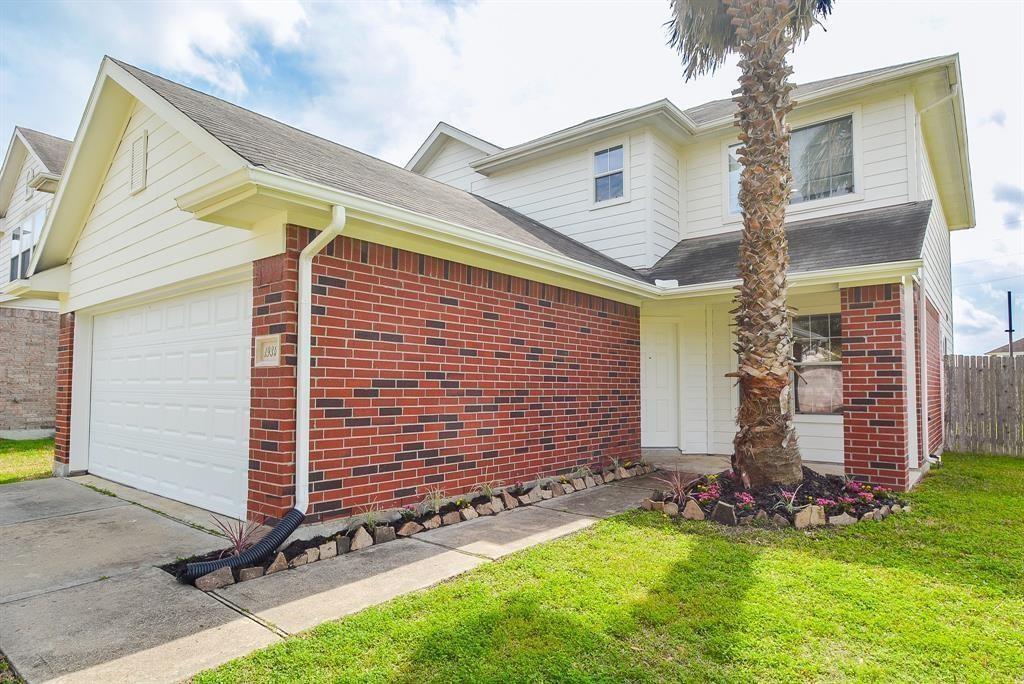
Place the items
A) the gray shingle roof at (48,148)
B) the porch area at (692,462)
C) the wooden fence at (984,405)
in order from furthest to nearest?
1. the gray shingle roof at (48,148)
2. the wooden fence at (984,405)
3. the porch area at (692,462)

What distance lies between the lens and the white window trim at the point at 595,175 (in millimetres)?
10164

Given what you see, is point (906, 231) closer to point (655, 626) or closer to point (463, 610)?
point (655, 626)

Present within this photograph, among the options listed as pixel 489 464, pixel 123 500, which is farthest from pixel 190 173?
pixel 489 464

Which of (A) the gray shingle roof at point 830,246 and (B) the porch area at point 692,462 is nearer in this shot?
(A) the gray shingle roof at point 830,246

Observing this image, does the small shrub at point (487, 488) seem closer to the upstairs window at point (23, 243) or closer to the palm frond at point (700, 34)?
the palm frond at point (700, 34)

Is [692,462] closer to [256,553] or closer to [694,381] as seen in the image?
[694,381]

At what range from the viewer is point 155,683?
2.61 meters

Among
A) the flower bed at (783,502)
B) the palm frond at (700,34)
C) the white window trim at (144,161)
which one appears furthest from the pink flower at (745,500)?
the white window trim at (144,161)

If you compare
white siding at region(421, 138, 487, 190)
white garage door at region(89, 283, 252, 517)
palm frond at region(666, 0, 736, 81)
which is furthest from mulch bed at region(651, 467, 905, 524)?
white siding at region(421, 138, 487, 190)

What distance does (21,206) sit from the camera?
17234 millimetres

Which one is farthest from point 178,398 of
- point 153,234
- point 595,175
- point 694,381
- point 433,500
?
point 595,175

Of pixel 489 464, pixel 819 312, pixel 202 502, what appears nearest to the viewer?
pixel 202 502

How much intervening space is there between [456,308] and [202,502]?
11.2 ft

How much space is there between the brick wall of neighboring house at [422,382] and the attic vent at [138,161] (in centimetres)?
349
